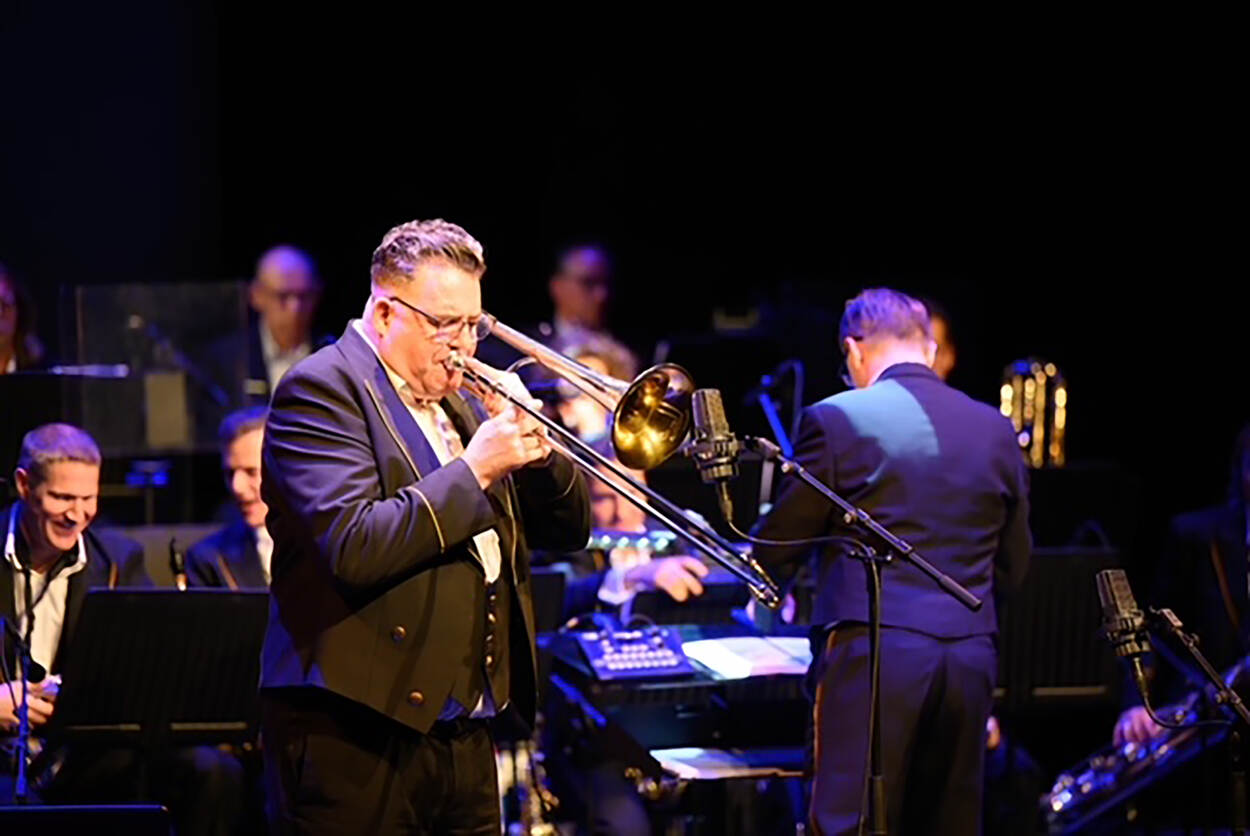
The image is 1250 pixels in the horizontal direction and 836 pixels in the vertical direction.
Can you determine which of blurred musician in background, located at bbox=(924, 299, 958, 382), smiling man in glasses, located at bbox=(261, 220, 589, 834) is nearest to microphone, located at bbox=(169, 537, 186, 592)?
smiling man in glasses, located at bbox=(261, 220, 589, 834)

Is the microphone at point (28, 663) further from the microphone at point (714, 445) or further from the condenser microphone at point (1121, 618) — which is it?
the condenser microphone at point (1121, 618)

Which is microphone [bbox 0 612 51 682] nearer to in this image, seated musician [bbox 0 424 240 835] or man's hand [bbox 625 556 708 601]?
seated musician [bbox 0 424 240 835]

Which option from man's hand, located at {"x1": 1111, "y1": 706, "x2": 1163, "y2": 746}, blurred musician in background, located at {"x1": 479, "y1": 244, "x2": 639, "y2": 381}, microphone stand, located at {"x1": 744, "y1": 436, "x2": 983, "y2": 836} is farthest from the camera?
blurred musician in background, located at {"x1": 479, "y1": 244, "x2": 639, "y2": 381}

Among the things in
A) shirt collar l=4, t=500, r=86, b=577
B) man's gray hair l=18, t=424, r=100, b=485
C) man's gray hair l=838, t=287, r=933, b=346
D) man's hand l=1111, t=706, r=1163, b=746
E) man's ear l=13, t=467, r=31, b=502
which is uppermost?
man's gray hair l=838, t=287, r=933, b=346

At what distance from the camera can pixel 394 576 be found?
3.77 meters

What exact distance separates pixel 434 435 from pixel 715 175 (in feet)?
20.7

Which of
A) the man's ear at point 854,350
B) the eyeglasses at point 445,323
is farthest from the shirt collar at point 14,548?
the man's ear at point 854,350

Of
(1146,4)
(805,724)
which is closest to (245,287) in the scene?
(805,724)

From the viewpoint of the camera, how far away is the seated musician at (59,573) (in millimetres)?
5625

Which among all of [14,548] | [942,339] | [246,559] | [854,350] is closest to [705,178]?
[942,339]

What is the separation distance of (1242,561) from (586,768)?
2.61 meters

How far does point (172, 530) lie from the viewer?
21.1 feet

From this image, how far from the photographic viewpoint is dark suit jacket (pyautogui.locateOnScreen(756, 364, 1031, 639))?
4938mm

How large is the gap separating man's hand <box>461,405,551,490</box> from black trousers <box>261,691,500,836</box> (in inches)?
21.5
